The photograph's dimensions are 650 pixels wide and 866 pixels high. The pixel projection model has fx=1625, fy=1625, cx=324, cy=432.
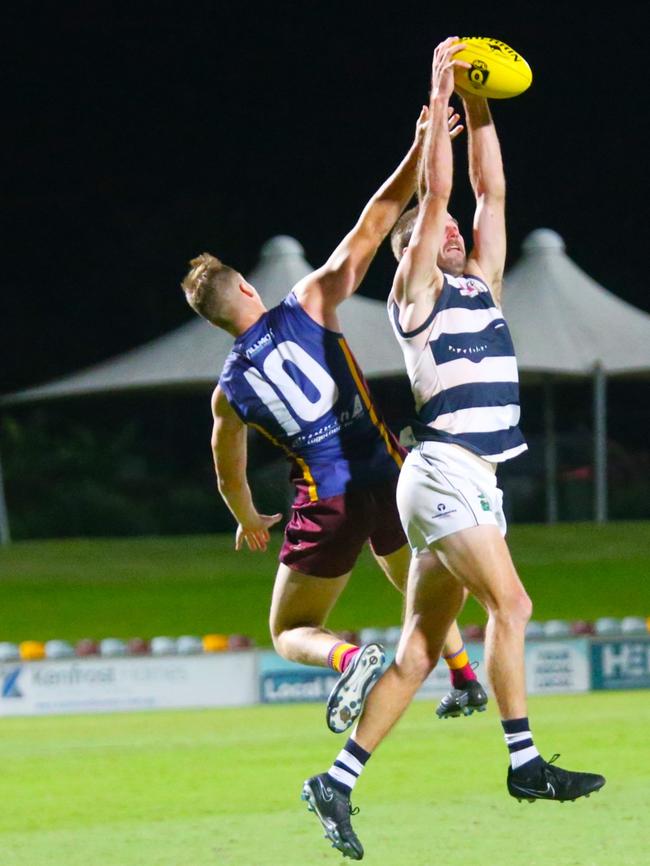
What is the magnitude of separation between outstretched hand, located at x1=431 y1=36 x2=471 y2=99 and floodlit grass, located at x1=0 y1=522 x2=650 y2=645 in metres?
9.72

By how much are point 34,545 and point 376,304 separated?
5358 millimetres

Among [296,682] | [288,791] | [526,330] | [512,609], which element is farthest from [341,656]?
[526,330]

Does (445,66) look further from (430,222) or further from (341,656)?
(341,656)

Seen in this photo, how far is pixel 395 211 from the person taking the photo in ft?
20.6

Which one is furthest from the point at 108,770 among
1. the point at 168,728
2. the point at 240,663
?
the point at 240,663

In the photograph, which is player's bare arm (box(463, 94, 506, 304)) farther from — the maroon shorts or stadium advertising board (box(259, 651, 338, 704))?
stadium advertising board (box(259, 651, 338, 704))

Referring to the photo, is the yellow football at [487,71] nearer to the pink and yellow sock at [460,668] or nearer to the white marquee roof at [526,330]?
the pink and yellow sock at [460,668]

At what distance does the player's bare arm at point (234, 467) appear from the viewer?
6.62m

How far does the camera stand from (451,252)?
20.3 feet

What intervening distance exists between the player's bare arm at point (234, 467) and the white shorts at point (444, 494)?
927 millimetres

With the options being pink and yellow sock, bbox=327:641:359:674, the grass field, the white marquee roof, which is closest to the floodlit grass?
the white marquee roof

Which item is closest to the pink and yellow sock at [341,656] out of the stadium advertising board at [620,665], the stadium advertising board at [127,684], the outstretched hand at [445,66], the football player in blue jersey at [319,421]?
the football player in blue jersey at [319,421]

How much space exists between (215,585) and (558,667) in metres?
5.57

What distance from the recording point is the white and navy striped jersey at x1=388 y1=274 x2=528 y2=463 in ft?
19.5
